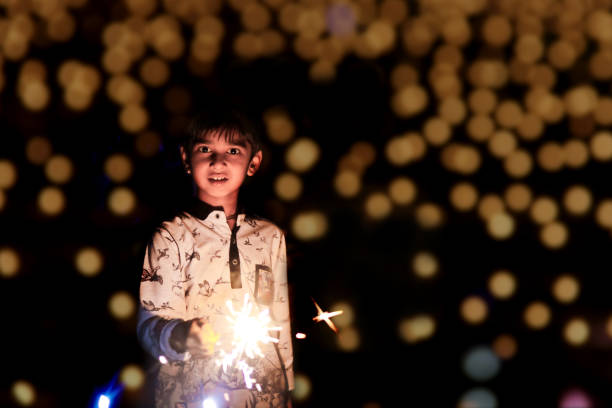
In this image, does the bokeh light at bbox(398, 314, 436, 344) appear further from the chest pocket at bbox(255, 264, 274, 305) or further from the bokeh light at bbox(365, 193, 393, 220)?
the chest pocket at bbox(255, 264, 274, 305)

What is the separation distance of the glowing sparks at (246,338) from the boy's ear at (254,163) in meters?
0.27

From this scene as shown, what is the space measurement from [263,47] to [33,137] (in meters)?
0.64

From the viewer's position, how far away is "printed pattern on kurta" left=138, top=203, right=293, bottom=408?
889 mm

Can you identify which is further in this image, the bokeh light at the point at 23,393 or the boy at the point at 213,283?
the bokeh light at the point at 23,393

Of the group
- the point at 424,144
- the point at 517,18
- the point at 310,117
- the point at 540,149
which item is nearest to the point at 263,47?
the point at 310,117

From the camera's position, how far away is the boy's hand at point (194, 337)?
83 cm

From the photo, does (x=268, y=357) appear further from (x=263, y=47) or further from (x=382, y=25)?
(x=382, y=25)

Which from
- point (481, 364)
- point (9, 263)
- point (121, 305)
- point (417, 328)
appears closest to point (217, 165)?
point (121, 305)

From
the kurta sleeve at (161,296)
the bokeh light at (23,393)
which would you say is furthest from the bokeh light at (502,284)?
the bokeh light at (23,393)

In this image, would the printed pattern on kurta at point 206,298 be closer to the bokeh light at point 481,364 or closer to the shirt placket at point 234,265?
the shirt placket at point 234,265

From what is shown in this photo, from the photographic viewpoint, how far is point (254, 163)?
1007mm

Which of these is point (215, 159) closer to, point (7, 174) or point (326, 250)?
point (326, 250)

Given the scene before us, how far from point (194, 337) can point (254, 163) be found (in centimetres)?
39

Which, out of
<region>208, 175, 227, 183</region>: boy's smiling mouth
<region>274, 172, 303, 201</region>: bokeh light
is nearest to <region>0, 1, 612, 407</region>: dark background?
<region>274, 172, 303, 201</region>: bokeh light
